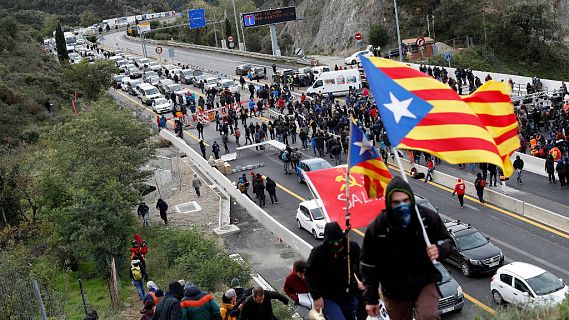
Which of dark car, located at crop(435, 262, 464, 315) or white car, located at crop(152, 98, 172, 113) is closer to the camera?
dark car, located at crop(435, 262, 464, 315)

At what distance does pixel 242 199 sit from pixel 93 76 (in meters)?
29.9

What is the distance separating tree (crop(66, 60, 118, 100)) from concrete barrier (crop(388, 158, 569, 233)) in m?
34.8

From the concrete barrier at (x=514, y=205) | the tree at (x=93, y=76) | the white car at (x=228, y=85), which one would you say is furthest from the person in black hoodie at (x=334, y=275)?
the tree at (x=93, y=76)

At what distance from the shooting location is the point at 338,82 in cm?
5056

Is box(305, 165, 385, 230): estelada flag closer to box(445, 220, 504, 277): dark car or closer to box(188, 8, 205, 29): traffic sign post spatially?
box(445, 220, 504, 277): dark car

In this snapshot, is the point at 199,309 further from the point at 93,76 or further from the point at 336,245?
the point at 93,76

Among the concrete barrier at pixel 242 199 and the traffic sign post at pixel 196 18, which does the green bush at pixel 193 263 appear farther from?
the traffic sign post at pixel 196 18

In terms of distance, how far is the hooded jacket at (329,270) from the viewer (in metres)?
7.32

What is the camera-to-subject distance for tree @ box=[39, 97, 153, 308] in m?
22.6

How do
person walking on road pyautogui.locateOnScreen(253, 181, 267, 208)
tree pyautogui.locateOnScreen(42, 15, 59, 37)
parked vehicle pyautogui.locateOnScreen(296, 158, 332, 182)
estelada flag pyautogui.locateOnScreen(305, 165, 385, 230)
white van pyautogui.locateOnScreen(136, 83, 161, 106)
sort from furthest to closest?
1. tree pyautogui.locateOnScreen(42, 15, 59, 37)
2. white van pyautogui.locateOnScreen(136, 83, 161, 106)
3. parked vehicle pyautogui.locateOnScreen(296, 158, 332, 182)
4. person walking on road pyautogui.locateOnScreen(253, 181, 267, 208)
5. estelada flag pyautogui.locateOnScreen(305, 165, 385, 230)

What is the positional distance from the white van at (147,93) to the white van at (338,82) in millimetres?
14790

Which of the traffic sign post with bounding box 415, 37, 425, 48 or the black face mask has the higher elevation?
the black face mask

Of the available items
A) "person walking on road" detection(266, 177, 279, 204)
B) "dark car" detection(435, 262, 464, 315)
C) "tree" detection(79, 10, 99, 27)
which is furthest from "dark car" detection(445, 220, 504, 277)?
"tree" detection(79, 10, 99, 27)

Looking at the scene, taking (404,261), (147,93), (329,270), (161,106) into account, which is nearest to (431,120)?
(329,270)
